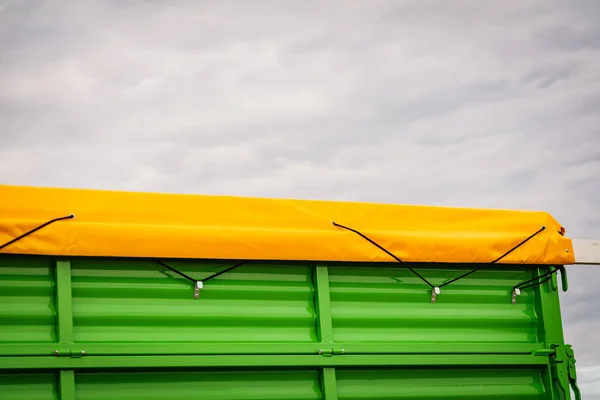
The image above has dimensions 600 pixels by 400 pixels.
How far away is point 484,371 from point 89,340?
270cm

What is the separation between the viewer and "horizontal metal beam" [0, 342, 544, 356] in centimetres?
477

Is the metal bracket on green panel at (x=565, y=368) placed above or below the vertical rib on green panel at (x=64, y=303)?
below

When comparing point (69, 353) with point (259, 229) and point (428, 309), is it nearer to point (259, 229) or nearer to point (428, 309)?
point (259, 229)

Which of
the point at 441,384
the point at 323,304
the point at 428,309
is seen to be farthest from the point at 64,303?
the point at 441,384

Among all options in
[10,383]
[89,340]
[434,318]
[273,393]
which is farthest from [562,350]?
[10,383]

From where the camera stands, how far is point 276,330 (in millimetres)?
5312

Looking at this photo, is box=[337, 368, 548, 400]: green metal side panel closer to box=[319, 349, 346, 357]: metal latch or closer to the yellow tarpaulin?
box=[319, 349, 346, 357]: metal latch

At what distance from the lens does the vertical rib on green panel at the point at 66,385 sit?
187 inches

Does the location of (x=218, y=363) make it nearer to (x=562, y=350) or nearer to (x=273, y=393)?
(x=273, y=393)

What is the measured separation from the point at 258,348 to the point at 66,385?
3.81ft

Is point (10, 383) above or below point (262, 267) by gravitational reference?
below

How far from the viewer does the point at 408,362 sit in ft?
18.1

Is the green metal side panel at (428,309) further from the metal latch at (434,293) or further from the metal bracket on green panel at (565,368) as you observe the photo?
the metal bracket on green panel at (565,368)

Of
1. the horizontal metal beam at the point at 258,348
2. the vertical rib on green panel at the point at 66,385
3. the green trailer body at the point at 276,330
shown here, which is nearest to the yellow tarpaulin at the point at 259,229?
the green trailer body at the point at 276,330
